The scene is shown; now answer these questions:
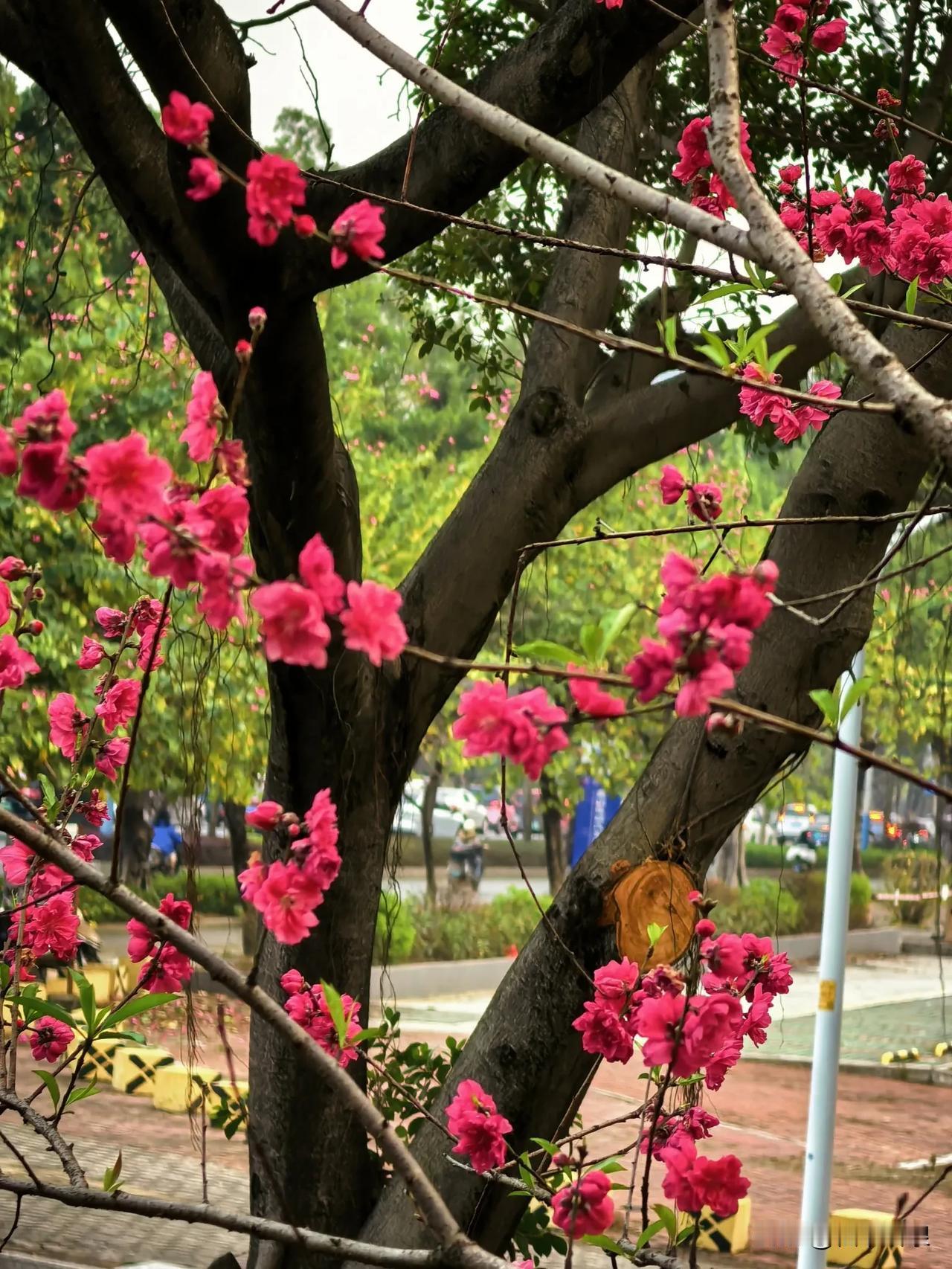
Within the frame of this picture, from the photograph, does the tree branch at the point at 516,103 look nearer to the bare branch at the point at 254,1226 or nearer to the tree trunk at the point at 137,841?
the bare branch at the point at 254,1226

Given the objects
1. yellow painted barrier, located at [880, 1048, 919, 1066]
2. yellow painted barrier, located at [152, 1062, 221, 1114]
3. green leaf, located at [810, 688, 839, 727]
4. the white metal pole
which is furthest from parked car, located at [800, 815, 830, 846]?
green leaf, located at [810, 688, 839, 727]

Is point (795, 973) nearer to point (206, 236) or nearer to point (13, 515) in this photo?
point (13, 515)

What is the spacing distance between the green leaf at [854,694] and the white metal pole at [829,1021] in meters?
4.09

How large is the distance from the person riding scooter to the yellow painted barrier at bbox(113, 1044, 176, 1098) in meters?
11.6

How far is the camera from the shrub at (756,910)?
59.5 feet

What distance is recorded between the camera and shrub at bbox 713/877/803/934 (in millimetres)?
18141

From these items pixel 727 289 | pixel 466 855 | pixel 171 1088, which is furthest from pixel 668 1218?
pixel 466 855

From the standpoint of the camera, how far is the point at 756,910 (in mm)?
18594

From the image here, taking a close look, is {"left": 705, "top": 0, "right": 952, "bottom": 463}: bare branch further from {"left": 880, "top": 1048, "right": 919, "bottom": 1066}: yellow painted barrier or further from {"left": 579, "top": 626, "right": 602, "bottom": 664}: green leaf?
{"left": 880, "top": 1048, "right": 919, "bottom": 1066}: yellow painted barrier

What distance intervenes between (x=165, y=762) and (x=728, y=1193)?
36.5 feet

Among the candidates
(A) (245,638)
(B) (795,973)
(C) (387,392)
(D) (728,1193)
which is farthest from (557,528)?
(C) (387,392)

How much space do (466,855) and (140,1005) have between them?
20980 mm

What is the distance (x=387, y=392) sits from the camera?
21328 millimetres

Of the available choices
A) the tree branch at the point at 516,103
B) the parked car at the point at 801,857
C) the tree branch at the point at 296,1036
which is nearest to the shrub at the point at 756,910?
the parked car at the point at 801,857
